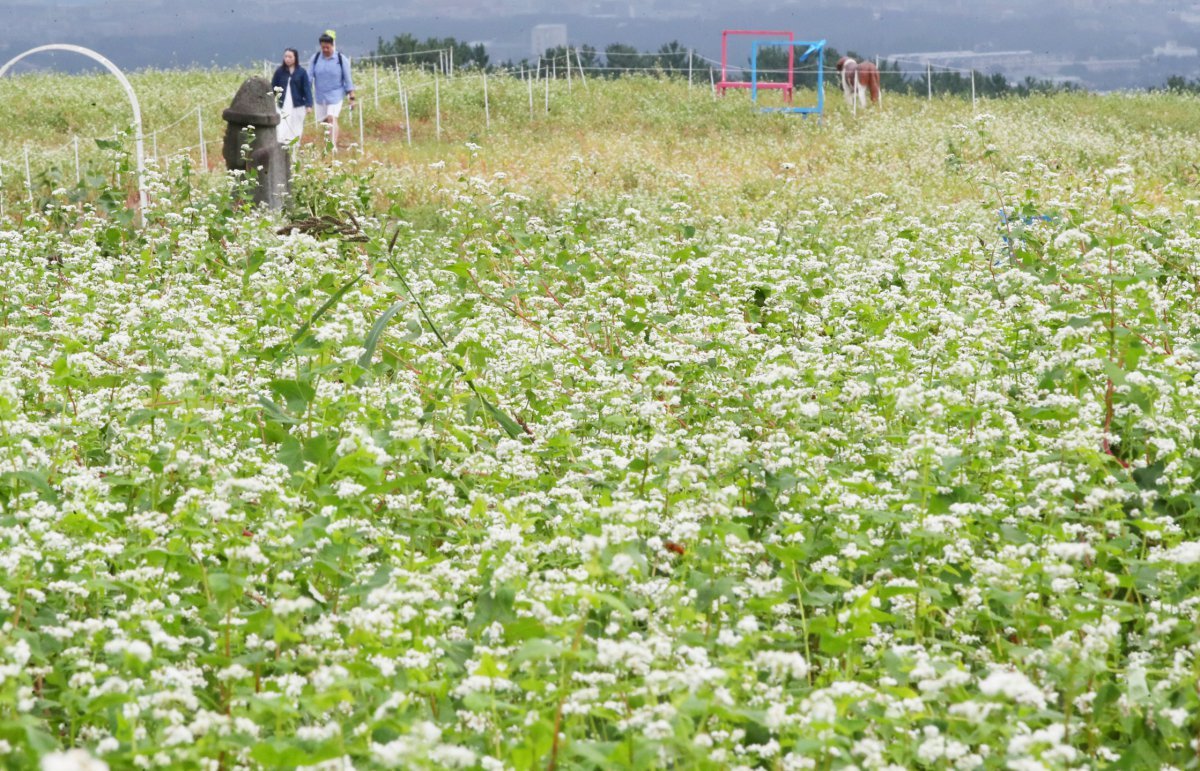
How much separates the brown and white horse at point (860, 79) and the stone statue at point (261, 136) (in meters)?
19.1

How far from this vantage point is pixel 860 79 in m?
32.8

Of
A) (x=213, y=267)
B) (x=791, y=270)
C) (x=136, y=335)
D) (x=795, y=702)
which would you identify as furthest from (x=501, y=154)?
(x=795, y=702)

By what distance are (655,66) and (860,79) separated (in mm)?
5169

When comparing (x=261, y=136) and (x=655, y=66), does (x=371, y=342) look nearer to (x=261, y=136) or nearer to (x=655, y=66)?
(x=261, y=136)

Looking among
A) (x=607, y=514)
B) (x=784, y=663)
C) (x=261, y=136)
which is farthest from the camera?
(x=261, y=136)

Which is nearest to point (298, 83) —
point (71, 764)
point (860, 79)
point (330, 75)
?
point (330, 75)

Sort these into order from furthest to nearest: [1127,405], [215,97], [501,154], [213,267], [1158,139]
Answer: [215,97], [1158,139], [501,154], [213,267], [1127,405]

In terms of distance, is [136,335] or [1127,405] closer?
[1127,405]

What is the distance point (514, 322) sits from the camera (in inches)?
275

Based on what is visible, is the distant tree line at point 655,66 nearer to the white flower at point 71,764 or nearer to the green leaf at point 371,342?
the green leaf at point 371,342

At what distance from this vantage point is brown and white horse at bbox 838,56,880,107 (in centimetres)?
3023

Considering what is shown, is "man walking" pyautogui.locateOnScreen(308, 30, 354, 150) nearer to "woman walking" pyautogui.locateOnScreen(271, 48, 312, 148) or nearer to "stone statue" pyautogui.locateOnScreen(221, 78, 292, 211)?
"woman walking" pyautogui.locateOnScreen(271, 48, 312, 148)

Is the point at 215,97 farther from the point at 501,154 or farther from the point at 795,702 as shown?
the point at 795,702

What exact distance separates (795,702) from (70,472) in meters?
2.68
